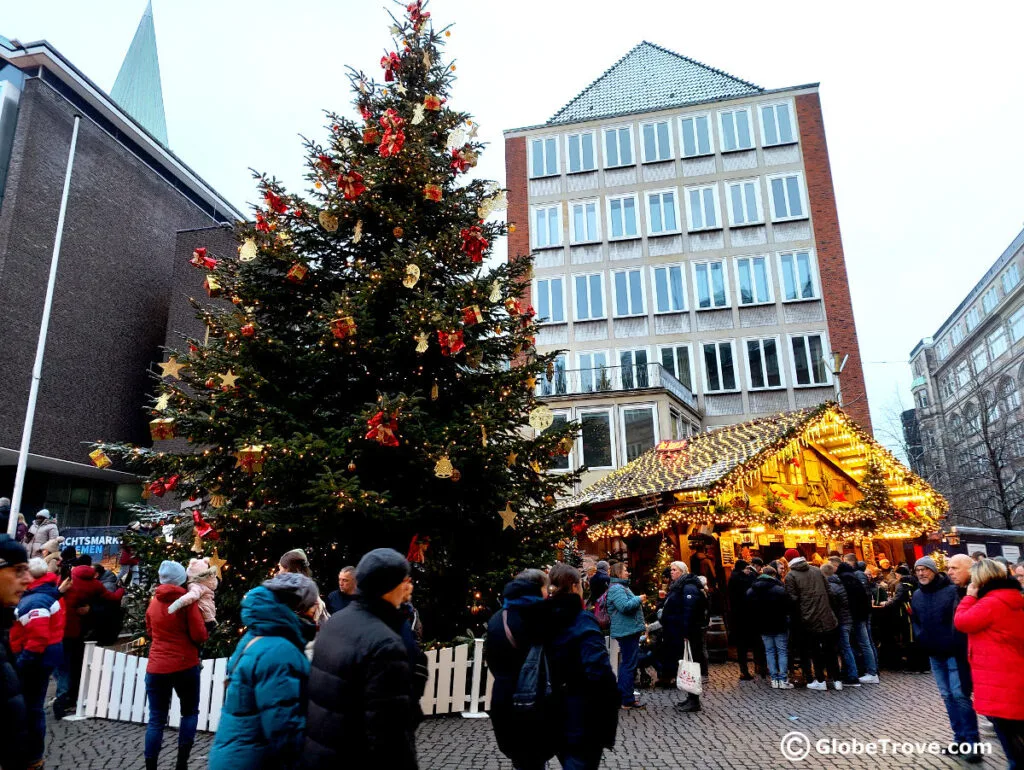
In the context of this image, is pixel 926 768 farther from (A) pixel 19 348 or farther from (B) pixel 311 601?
(A) pixel 19 348

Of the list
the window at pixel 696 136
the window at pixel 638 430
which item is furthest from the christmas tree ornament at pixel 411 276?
the window at pixel 696 136

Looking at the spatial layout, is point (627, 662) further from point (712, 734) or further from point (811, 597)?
point (811, 597)

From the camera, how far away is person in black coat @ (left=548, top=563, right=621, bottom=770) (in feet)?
12.6

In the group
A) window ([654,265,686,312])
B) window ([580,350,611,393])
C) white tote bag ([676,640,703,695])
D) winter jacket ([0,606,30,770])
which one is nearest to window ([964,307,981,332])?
window ([654,265,686,312])

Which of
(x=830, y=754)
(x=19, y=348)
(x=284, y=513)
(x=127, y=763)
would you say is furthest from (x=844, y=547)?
(x=19, y=348)

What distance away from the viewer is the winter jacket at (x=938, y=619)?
6.32 meters

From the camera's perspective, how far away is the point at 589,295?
30656 mm

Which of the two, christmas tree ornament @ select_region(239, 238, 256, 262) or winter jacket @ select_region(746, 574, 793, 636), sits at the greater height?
christmas tree ornament @ select_region(239, 238, 256, 262)

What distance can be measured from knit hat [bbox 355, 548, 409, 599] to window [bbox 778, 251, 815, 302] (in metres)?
29.0

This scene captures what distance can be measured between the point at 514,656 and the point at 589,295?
90.0ft

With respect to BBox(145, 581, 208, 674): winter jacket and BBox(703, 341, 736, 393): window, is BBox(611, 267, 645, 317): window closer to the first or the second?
BBox(703, 341, 736, 393): window

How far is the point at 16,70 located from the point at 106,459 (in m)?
25.9

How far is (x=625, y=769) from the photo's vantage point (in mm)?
6020

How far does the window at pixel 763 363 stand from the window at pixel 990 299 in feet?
149
